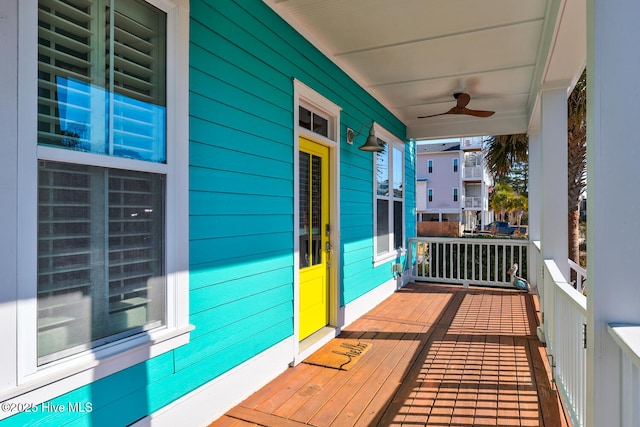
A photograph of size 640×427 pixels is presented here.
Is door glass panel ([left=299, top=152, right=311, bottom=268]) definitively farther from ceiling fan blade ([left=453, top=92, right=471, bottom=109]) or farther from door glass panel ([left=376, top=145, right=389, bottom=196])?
ceiling fan blade ([left=453, top=92, right=471, bottom=109])

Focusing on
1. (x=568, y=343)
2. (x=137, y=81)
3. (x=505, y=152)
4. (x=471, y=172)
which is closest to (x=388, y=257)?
(x=568, y=343)

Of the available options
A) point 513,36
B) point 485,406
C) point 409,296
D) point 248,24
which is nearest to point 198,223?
point 248,24

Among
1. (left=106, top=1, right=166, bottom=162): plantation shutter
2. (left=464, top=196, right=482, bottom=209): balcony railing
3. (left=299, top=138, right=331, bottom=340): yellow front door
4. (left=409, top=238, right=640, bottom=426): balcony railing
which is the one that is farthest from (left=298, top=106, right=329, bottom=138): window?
(left=464, top=196, right=482, bottom=209): balcony railing

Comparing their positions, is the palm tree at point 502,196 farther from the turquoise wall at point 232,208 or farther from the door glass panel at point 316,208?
the turquoise wall at point 232,208

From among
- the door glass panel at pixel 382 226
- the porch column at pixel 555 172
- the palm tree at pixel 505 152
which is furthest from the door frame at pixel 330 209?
the palm tree at pixel 505 152

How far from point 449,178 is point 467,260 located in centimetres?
1867

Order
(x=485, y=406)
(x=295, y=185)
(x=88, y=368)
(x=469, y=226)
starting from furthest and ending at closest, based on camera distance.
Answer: (x=469, y=226) → (x=295, y=185) → (x=485, y=406) → (x=88, y=368)

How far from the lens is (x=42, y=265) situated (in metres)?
1.47

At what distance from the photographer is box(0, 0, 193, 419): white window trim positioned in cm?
138

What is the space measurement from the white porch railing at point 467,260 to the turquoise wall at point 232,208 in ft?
14.3

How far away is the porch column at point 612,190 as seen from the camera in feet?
4.67

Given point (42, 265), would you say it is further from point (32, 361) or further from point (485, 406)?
point (485, 406)

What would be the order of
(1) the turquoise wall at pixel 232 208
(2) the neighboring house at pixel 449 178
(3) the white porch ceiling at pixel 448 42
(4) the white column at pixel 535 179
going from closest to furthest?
1. (1) the turquoise wall at pixel 232 208
2. (3) the white porch ceiling at pixel 448 42
3. (4) the white column at pixel 535 179
4. (2) the neighboring house at pixel 449 178

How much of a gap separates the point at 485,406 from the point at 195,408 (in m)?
1.83
